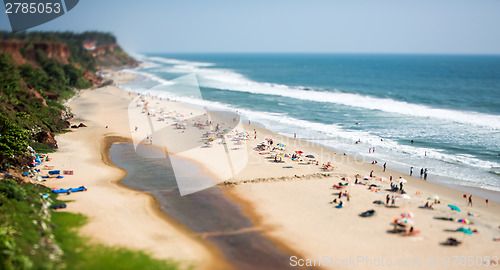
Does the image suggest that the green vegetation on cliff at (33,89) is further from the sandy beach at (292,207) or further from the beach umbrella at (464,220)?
the beach umbrella at (464,220)

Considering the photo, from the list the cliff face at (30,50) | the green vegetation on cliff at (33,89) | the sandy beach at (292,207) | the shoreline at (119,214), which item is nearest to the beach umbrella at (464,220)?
the sandy beach at (292,207)

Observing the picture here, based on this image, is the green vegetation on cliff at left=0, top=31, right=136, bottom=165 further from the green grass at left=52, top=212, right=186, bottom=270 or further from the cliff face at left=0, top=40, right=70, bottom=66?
the green grass at left=52, top=212, right=186, bottom=270

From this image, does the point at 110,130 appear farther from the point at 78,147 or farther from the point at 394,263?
the point at 394,263

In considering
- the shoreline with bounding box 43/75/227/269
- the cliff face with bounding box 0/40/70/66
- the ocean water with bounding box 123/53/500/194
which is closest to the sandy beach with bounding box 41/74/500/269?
the shoreline with bounding box 43/75/227/269

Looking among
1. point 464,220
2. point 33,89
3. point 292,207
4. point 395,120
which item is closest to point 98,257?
point 292,207

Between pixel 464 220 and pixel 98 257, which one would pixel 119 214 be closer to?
pixel 98 257

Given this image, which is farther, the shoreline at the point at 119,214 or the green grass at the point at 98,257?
the shoreline at the point at 119,214
